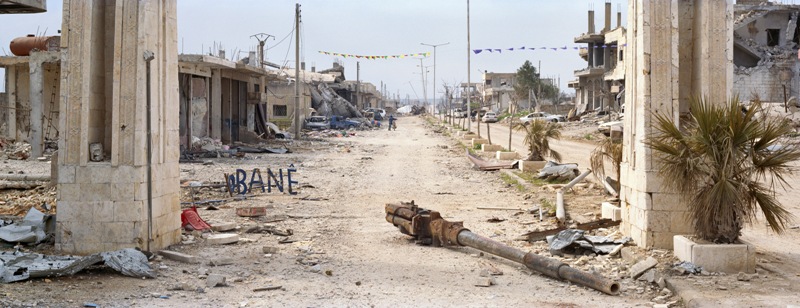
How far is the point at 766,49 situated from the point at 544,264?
55163 millimetres

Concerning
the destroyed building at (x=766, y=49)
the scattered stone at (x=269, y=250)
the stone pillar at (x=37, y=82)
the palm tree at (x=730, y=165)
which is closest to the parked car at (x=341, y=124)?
the destroyed building at (x=766, y=49)

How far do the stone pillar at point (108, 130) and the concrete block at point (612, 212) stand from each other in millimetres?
6139

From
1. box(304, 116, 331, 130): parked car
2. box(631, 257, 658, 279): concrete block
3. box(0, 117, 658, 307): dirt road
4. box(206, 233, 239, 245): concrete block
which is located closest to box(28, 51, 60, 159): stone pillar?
box(0, 117, 658, 307): dirt road

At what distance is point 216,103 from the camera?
3291 cm

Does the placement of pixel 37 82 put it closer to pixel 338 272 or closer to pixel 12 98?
pixel 12 98

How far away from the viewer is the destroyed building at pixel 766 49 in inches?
2184

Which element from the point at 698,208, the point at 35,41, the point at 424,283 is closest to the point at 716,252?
the point at 698,208

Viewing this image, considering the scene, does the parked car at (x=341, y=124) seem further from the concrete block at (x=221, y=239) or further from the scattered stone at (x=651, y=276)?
the scattered stone at (x=651, y=276)

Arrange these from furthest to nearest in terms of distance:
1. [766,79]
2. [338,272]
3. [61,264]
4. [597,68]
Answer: [597,68], [766,79], [338,272], [61,264]

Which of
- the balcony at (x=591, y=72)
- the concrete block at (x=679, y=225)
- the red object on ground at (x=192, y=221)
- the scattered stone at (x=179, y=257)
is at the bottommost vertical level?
the scattered stone at (x=179, y=257)

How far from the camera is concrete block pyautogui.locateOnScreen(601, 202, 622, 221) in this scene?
36.3 ft

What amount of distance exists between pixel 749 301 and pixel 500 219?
625 cm

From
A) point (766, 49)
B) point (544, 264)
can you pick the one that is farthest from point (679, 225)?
point (766, 49)

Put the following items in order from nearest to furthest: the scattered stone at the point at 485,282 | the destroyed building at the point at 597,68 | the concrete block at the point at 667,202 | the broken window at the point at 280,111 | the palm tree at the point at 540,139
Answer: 1. the scattered stone at the point at 485,282
2. the concrete block at the point at 667,202
3. the palm tree at the point at 540,139
4. the broken window at the point at 280,111
5. the destroyed building at the point at 597,68
